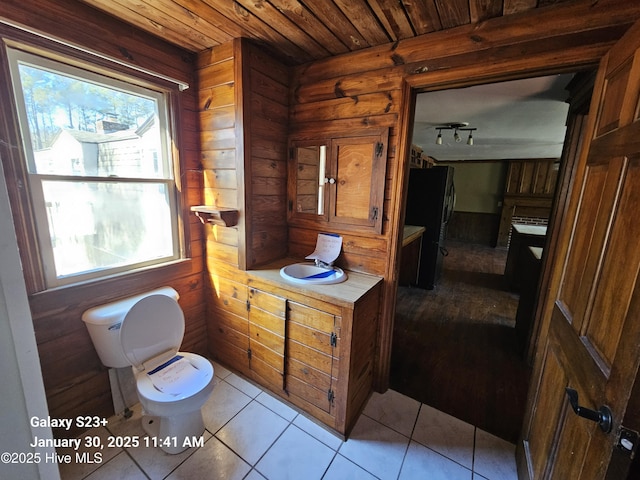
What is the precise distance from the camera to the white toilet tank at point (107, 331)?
153 centimetres

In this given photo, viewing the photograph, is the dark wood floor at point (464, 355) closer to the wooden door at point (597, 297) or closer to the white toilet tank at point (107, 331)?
the wooden door at point (597, 297)

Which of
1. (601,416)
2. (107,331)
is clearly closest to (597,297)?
(601,416)

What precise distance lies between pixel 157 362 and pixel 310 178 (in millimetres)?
1524

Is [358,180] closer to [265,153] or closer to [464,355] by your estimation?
[265,153]

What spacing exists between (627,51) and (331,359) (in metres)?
1.78

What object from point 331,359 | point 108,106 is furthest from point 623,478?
point 108,106

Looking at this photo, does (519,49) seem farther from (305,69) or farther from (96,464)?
(96,464)

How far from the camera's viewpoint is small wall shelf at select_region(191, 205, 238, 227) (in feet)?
5.91

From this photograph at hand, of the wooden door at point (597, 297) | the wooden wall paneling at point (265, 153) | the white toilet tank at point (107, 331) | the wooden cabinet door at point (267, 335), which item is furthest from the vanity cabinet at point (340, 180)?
the white toilet tank at point (107, 331)

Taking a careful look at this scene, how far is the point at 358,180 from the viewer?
1849 millimetres

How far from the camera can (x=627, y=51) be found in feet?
3.11

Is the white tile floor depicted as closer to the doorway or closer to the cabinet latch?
the doorway

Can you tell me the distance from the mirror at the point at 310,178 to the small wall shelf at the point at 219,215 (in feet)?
1.63

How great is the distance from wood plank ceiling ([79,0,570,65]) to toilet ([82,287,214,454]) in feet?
5.00
